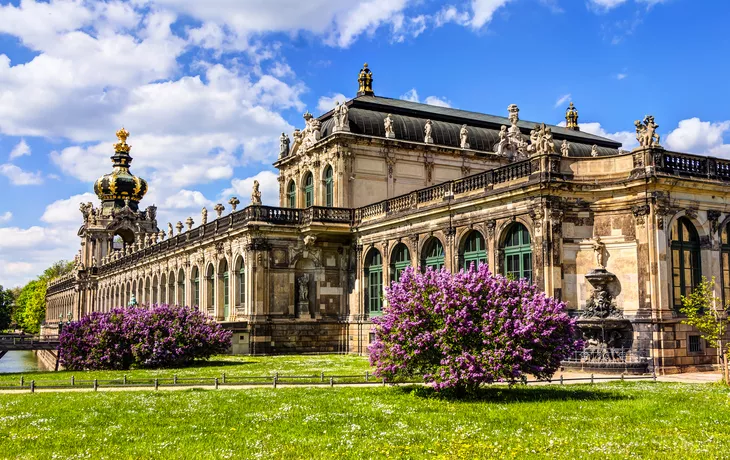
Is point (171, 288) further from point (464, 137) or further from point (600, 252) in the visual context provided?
point (600, 252)

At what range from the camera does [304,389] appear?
76.5ft

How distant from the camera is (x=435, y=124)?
49.4 m

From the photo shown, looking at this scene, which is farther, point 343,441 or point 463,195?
point 463,195

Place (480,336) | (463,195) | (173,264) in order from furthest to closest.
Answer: (173,264) < (463,195) < (480,336)

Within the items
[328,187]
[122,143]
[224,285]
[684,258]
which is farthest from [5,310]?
[684,258]

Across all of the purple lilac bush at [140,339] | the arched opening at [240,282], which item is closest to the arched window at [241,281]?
the arched opening at [240,282]

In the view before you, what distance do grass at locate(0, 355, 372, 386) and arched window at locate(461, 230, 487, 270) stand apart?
6.54 metres

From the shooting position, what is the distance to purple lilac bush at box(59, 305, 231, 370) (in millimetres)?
35188

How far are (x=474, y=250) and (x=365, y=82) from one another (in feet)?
76.3

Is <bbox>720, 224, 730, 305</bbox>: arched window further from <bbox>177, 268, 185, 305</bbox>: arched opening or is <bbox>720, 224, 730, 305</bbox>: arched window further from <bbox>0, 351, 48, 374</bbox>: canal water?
<bbox>0, 351, 48, 374</bbox>: canal water

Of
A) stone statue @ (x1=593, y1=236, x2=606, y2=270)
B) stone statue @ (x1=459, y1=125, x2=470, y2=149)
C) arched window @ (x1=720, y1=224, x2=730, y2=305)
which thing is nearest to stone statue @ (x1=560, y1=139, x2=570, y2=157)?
stone statue @ (x1=459, y1=125, x2=470, y2=149)

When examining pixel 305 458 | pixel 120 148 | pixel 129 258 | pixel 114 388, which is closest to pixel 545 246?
pixel 114 388

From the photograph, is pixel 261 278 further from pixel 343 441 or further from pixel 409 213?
pixel 343 441

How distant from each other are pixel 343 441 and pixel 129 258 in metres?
68.1
